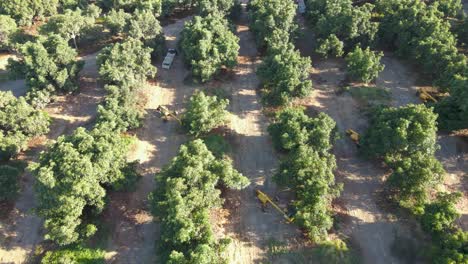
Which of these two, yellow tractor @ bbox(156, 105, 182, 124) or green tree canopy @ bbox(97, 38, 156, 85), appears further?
yellow tractor @ bbox(156, 105, 182, 124)

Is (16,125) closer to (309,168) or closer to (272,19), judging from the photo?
(309,168)

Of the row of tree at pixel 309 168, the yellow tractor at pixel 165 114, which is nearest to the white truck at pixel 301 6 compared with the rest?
the row of tree at pixel 309 168

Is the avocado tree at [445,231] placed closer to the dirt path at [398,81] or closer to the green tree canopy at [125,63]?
the dirt path at [398,81]

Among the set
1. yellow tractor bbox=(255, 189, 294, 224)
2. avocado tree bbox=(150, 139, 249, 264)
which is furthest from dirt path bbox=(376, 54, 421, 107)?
avocado tree bbox=(150, 139, 249, 264)

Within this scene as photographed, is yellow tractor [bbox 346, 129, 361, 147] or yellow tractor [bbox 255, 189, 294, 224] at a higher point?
yellow tractor [bbox 346, 129, 361, 147]

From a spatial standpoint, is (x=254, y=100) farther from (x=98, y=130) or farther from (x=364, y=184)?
(x=98, y=130)

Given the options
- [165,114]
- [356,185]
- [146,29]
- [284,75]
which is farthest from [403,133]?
[146,29]

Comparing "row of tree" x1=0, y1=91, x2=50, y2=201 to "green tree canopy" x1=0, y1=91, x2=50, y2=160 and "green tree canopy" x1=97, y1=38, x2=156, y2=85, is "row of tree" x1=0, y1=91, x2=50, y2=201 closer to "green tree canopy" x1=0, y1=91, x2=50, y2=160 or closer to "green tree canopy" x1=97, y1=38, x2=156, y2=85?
"green tree canopy" x1=0, y1=91, x2=50, y2=160
